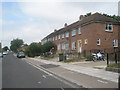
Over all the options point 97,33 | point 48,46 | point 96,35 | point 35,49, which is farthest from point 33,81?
point 35,49

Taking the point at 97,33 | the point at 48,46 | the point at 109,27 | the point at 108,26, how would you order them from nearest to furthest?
the point at 97,33 < the point at 108,26 < the point at 109,27 < the point at 48,46

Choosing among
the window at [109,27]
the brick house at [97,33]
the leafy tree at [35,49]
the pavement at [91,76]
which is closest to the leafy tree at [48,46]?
the leafy tree at [35,49]

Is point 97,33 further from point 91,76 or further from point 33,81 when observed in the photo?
point 33,81

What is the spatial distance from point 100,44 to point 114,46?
3.53 metres

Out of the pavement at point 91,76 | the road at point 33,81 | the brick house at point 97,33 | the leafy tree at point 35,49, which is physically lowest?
the road at point 33,81

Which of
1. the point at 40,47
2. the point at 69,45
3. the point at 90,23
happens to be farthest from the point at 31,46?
the point at 90,23

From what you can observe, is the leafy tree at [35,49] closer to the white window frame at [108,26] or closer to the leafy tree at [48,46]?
the leafy tree at [48,46]

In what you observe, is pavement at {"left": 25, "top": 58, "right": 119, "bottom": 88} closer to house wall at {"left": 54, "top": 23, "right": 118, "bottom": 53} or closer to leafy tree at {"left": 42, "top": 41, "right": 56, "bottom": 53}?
house wall at {"left": 54, "top": 23, "right": 118, "bottom": 53}

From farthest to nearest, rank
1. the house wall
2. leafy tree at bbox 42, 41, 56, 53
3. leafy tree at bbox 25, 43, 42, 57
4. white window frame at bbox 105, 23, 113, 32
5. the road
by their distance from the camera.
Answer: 1. leafy tree at bbox 25, 43, 42, 57
2. leafy tree at bbox 42, 41, 56, 53
3. white window frame at bbox 105, 23, 113, 32
4. the house wall
5. the road

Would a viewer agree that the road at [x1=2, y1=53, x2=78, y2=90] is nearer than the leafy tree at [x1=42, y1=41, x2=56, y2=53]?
Yes

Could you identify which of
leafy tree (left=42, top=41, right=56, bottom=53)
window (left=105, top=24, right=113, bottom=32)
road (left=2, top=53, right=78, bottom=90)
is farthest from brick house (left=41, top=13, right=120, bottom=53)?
road (left=2, top=53, right=78, bottom=90)

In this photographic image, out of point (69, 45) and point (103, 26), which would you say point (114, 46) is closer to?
point (103, 26)

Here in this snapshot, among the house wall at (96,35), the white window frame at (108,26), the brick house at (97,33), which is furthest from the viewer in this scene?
the white window frame at (108,26)

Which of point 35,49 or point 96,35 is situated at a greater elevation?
point 96,35
